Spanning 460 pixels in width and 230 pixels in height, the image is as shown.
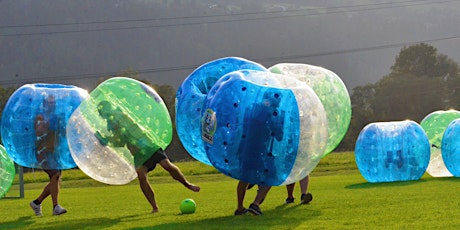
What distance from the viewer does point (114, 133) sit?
10.8 meters

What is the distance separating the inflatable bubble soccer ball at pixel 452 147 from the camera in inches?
717

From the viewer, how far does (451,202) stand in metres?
11.4

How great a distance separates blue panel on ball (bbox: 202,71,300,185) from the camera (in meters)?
9.41

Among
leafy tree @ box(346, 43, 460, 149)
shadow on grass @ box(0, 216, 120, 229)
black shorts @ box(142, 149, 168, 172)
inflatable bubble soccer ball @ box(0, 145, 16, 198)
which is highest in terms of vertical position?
black shorts @ box(142, 149, 168, 172)

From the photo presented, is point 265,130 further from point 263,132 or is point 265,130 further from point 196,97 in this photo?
point 196,97

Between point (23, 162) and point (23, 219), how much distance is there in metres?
0.91

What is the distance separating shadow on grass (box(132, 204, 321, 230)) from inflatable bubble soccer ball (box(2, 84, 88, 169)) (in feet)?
9.71

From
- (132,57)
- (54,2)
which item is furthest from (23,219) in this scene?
(54,2)

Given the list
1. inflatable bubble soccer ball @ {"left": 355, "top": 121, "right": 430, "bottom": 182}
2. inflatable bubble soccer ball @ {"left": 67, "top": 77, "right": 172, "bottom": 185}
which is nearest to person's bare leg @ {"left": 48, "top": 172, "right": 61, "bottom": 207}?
inflatable bubble soccer ball @ {"left": 67, "top": 77, "right": 172, "bottom": 185}

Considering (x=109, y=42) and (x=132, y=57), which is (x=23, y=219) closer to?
(x=132, y=57)

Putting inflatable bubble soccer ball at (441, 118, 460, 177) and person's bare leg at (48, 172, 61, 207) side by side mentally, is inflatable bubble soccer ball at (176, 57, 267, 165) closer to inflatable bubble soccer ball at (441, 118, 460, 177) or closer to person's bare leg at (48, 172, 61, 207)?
person's bare leg at (48, 172, 61, 207)

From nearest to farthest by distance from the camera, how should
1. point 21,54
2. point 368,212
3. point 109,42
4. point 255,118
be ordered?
1. point 255,118
2. point 368,212
3. point 21,54
4. point 109,42

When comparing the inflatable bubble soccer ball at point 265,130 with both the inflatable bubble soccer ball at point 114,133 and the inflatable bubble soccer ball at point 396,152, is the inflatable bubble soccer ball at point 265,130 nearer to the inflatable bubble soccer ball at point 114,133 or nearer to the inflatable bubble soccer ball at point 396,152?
the inflatable bubble soccer ball at point 114,133

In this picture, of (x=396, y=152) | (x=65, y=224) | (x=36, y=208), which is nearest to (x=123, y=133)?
(x=65, y=224)
